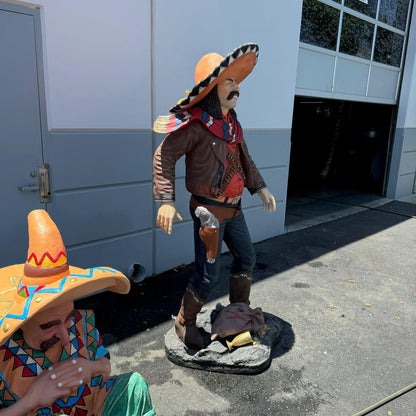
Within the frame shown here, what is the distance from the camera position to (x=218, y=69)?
86.4 inches

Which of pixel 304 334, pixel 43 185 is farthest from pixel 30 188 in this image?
pixel 304 334

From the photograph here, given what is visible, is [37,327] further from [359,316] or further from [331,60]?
[331,60]

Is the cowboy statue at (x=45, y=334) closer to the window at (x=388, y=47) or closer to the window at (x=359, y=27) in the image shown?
the window at (x=359, y=27)

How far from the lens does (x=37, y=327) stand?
1.36m

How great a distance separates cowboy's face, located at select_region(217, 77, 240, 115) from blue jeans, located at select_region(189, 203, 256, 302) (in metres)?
0.75

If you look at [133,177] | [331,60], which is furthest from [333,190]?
[133,177]

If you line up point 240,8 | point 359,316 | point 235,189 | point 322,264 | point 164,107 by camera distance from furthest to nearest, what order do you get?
point 322,264, point 240,8, point 164,107, point 359,316, point 235,189

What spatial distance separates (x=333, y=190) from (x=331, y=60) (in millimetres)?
3982

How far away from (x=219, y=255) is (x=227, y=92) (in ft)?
3.48

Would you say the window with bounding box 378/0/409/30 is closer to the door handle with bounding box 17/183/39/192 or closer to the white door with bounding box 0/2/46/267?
the white door with bounding box 0/2/46/267

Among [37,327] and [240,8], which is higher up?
[240,8]

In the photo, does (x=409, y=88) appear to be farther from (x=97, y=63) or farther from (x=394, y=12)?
(x=97, y=63)

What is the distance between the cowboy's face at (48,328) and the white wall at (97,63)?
2.03m

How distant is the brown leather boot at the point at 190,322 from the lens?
8.79 feet
